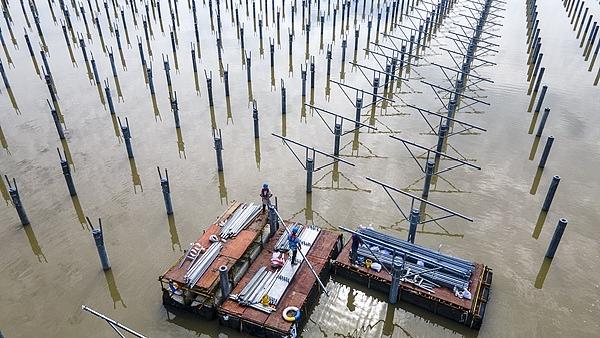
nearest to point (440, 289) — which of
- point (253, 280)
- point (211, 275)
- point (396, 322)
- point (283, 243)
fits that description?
point (396, 322)

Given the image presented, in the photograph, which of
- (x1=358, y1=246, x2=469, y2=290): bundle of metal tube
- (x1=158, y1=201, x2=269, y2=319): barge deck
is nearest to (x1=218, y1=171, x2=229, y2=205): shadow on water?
(x1=158, y1=201, x2=269, y2=319): barge deck

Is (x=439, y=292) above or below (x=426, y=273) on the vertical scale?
below

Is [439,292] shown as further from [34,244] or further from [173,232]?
[34,244]

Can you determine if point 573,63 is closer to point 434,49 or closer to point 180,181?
point 434,49

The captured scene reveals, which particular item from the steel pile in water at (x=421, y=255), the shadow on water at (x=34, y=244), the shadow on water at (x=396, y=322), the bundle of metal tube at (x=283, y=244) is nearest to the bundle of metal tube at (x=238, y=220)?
the bundle of metal tube at (x=283, y=244)

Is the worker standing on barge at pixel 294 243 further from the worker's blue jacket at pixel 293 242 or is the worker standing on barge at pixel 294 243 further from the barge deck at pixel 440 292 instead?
the barge deck at pixel 440 292

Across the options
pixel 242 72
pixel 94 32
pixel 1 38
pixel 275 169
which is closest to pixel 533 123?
pixel 275 169
